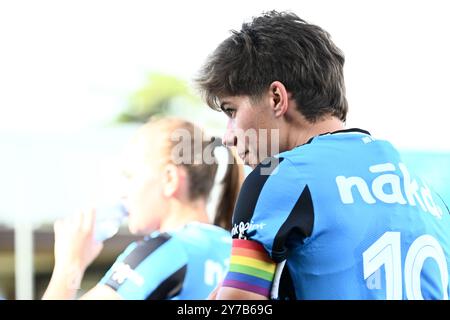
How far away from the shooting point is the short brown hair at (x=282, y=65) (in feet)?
4.30

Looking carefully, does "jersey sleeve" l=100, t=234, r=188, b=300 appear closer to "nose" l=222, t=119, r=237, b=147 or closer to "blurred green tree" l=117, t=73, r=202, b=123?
"nose" l=222, t=119, r=237, b=147

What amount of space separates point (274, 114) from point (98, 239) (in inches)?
83.3

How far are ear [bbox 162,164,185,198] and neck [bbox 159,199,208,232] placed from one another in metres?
→ 0.04

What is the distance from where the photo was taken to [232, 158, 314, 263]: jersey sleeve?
1.07 metres

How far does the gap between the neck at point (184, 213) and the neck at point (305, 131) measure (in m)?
1.75

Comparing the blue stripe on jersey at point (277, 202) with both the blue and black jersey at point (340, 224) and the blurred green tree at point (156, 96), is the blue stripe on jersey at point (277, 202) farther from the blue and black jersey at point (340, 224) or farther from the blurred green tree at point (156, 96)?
the blurred green tree at point (156, 96)

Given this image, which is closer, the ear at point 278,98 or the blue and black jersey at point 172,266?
the ear at point 278,98

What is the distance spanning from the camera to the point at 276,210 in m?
1.08

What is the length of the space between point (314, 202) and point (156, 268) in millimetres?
1780

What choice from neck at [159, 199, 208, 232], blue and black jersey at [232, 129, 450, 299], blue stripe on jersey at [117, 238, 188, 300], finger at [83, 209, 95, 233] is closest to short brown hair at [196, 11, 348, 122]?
blue and black jersey at [232, 129, 450, 299]

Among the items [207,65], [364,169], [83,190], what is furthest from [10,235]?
[364,169]

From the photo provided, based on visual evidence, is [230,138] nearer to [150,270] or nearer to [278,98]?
[278,98]

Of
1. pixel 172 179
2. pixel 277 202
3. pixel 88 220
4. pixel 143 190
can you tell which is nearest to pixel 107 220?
pixel 88 220

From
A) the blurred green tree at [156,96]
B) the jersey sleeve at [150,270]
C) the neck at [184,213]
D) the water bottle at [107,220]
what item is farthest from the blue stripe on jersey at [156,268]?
the blurred green tree at [156,96]
